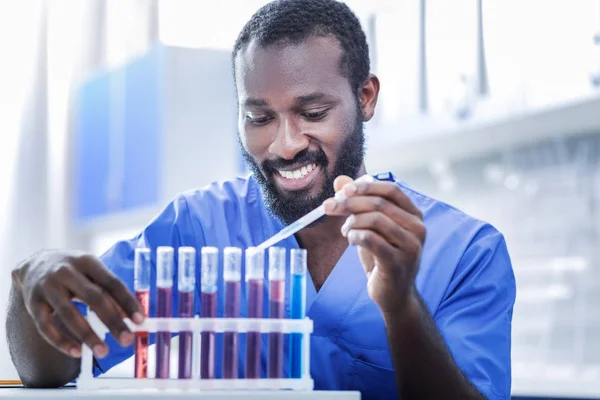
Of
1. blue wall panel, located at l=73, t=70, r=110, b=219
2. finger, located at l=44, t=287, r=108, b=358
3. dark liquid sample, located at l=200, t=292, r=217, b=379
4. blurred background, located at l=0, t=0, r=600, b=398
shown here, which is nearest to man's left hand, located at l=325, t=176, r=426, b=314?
dark liquid sample, located at l=200, t=292, r=217, b=379

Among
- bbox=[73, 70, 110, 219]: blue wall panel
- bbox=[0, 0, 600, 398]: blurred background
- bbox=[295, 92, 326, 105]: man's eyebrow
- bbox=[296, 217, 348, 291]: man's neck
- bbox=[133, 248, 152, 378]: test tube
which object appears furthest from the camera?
bbox=[73, 70, 110, 219]: blue wall panel

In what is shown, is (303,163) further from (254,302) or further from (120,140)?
(120,140)

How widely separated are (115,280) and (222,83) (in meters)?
2.55

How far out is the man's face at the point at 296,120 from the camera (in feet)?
4.74

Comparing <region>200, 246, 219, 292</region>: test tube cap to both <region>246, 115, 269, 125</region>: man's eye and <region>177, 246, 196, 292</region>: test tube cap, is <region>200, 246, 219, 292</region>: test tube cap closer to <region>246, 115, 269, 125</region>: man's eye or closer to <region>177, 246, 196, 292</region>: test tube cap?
<region>177, 246, 196, 292</region>: test tube cap

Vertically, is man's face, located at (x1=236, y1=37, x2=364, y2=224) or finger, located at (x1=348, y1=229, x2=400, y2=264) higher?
man's face, located at (x1=236, y1=37, x2=364, y2=224)

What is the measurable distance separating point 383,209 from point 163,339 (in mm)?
302

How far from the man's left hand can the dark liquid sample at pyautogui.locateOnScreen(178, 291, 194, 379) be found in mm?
205

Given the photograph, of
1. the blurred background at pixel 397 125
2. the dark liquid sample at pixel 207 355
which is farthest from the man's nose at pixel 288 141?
the blurred background at pixel 397 125

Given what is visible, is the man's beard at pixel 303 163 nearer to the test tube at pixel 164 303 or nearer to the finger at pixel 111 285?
the test tube at pixel 164 303

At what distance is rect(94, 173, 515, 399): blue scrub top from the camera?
1324 millimetres

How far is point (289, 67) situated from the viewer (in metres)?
1.46

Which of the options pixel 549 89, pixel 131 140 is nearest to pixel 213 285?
pixel 549 89

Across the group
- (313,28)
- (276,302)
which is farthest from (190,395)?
(313,28)
